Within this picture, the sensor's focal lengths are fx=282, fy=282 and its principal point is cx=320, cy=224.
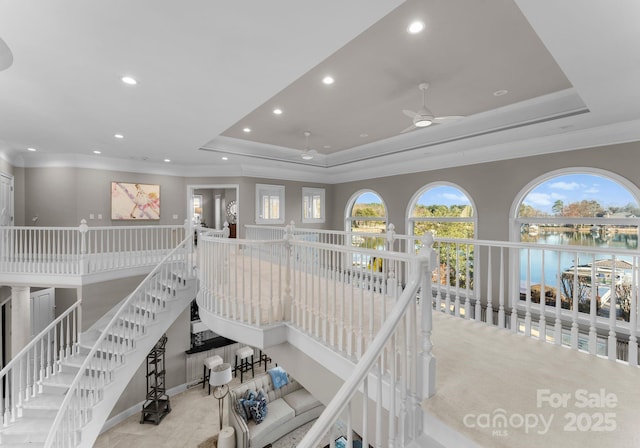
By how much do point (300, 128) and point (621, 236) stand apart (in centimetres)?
517

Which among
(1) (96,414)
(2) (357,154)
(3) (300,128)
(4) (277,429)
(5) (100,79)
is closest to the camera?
(5) (100,79)

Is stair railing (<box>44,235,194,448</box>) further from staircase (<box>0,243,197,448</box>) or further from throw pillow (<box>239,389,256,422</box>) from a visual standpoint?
throw pillow (<box>239,389,256,422</box>)

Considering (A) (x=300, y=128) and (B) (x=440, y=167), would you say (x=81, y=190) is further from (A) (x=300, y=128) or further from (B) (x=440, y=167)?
(B) (x=440, y=167)

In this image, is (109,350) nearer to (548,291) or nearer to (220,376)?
(220,376)

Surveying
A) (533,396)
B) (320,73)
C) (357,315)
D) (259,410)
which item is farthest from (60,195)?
(533,396)

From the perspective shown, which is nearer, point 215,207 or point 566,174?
point 566,174

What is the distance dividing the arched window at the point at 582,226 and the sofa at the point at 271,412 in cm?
500

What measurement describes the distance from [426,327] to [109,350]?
514 cm

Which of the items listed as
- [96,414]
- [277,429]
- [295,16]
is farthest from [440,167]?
[96,414]

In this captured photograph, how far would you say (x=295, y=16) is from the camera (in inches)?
75.6

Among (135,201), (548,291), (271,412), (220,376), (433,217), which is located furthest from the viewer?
(135,201)

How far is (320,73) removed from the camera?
10.5ft

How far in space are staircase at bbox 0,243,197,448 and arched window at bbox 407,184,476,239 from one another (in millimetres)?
5099

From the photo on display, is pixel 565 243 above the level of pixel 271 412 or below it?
above
